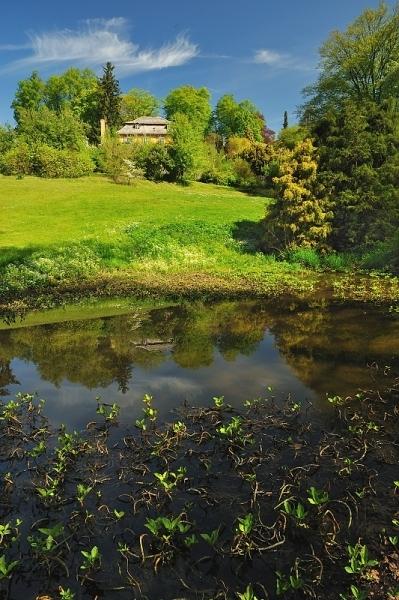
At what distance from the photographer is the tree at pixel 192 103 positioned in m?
103

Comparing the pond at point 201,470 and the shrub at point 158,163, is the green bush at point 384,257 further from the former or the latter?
the shrub at point 158,163

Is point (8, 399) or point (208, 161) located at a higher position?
point (208, 161)

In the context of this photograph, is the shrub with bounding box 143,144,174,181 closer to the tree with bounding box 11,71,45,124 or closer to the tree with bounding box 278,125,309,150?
the tree with bounding box 278,125,309,150

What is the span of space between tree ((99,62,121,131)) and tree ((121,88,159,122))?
2197cm

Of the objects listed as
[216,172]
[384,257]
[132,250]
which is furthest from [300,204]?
[216,172]

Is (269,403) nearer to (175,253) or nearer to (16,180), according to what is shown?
(175,253)

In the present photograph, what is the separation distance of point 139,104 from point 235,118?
29333 millimetres

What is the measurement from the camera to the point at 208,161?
65.9m

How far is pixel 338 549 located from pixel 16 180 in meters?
52.5

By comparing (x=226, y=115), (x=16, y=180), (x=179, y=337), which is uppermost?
(x=226, y=115)

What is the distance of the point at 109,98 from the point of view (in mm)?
89250

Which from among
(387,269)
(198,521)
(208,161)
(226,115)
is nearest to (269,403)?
(198,521)

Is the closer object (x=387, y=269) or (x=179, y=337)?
(x=179, y=337)

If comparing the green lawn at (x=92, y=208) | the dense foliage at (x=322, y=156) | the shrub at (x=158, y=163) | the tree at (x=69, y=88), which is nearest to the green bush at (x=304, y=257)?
the dense foliage at (x=322, y=156)
